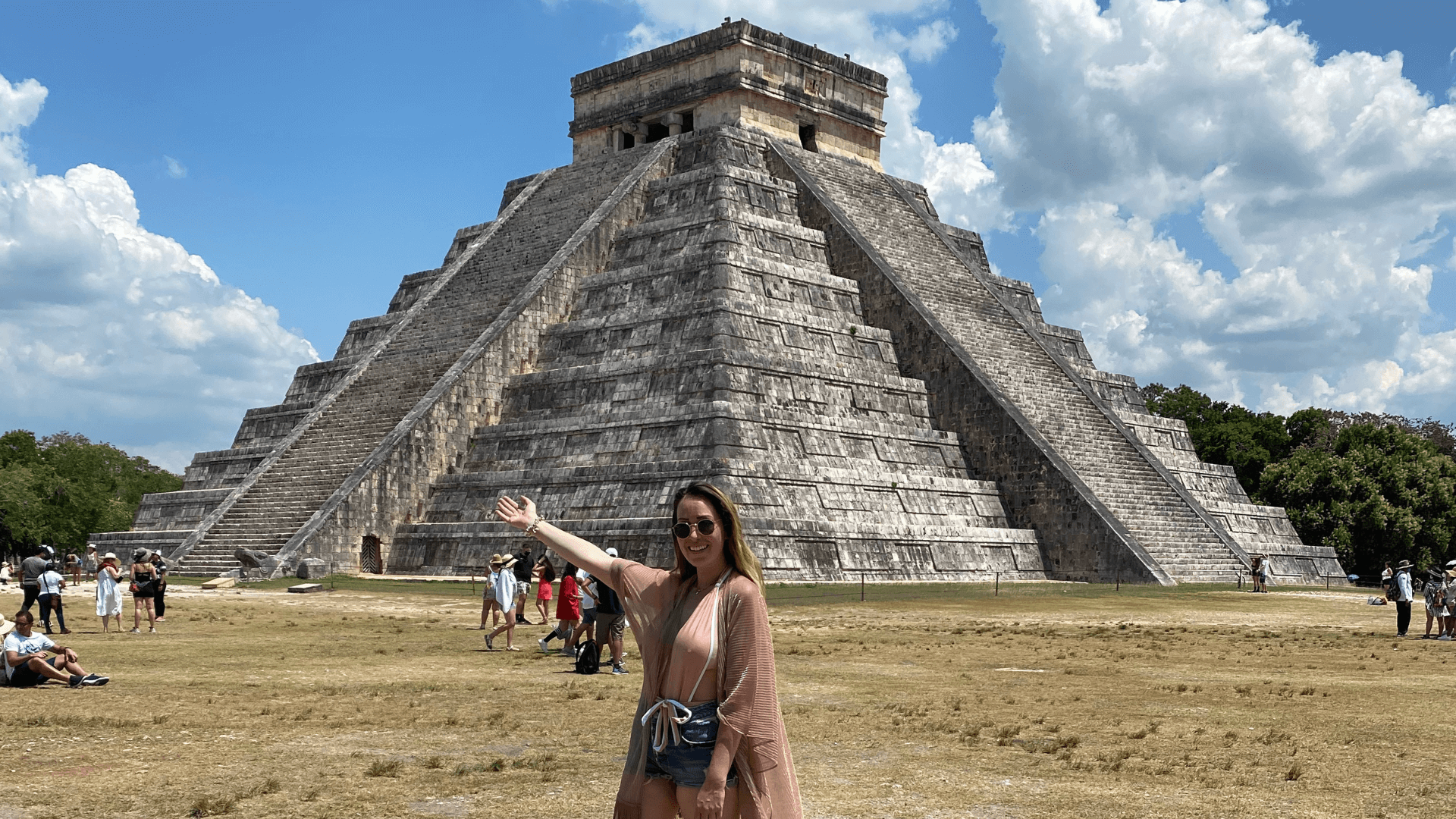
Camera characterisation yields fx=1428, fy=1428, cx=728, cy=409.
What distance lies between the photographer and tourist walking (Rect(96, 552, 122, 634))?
20219mm

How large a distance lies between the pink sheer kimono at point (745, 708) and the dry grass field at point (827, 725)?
108 inches

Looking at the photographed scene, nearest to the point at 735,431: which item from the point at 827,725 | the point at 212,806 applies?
the point at 827,725

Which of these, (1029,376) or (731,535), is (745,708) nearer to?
(731,535)

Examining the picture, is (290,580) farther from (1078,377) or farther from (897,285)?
(1078,377)

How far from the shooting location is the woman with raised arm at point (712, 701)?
547 centimetres

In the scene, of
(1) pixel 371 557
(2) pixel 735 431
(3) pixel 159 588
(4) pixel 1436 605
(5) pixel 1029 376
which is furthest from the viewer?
(5) pixel 1029 376

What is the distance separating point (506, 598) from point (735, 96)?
30.1 metres

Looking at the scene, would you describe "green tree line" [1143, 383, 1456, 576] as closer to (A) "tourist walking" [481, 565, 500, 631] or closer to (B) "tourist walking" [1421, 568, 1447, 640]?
(B) "tourist walking" [1421, 568, 1447, 640]

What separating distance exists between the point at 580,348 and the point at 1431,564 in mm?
30054

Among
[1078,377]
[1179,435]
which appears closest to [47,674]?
[1078,377]

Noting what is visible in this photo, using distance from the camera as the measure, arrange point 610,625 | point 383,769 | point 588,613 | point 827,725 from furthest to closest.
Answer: point 588,613, point 610,625, point 827,725, point 383,769

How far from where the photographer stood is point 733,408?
105 feet

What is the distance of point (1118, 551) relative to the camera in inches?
1307

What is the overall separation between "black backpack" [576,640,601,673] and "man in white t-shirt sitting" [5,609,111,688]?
469 cm
